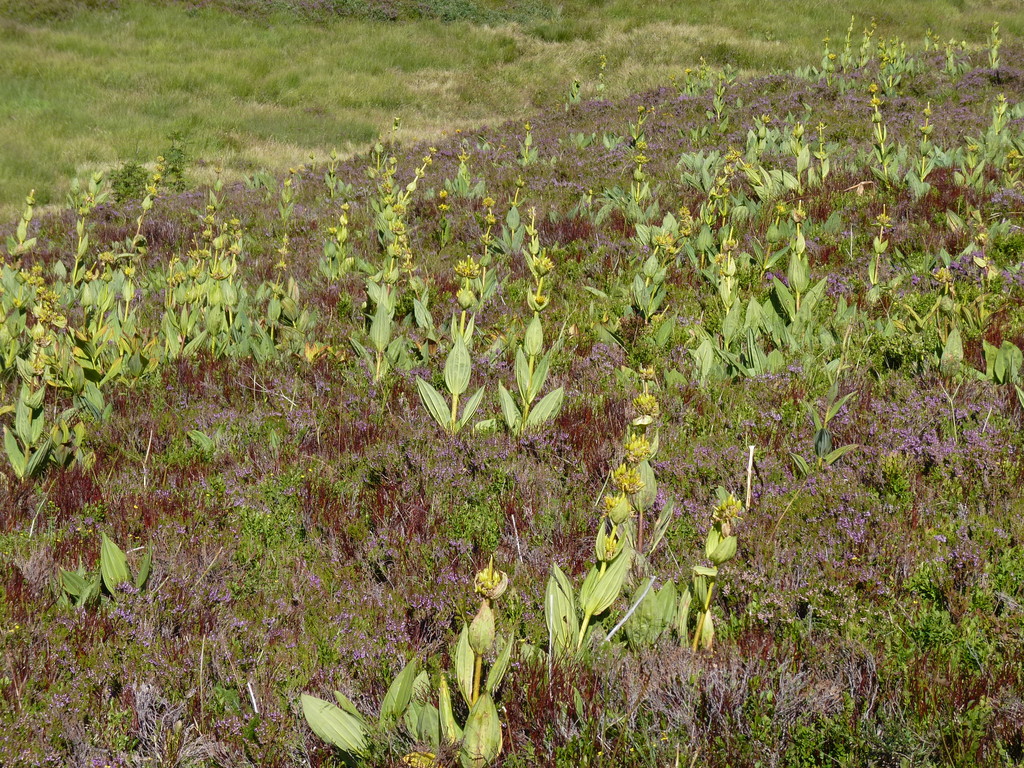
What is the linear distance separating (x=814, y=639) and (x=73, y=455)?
3.24 m

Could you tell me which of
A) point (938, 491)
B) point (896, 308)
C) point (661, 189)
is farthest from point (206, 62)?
point (938, 491)

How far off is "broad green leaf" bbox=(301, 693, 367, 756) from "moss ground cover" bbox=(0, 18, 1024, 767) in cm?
2

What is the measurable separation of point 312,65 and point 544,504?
21.8m

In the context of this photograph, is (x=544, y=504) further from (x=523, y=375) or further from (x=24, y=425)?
(x=24, y=425)

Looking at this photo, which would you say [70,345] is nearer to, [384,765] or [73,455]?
[73,455]

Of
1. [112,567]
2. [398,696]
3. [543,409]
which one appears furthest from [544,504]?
[112,567]

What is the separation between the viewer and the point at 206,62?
817 inches

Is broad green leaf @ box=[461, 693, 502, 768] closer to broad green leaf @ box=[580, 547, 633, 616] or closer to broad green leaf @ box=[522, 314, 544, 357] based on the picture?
broad green leaf @ box=[580, 547, 633, 616]

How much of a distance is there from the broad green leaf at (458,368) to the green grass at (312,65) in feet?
37.7

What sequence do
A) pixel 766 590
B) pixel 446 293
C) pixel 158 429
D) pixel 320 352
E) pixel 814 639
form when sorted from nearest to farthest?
1. pixel 814 639
2. pixel 766 590
3. pixel 158 429
4. pixel 320 352
5. pixel 446 293

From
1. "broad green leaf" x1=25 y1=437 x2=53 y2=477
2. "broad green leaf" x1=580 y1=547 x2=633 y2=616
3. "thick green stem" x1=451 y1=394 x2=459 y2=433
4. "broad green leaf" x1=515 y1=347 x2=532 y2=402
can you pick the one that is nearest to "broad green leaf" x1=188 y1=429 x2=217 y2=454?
"broad green leaf" x1=25 y1=437 x2=53 y2=477

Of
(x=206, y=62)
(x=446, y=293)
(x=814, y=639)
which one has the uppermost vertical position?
(x=206, y=62)

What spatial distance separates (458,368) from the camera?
3688 mm

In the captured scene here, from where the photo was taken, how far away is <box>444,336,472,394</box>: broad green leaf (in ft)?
12.1
